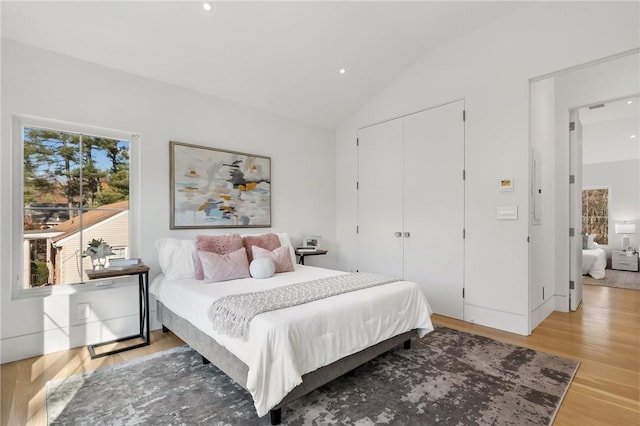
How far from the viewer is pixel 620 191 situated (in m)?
7.29

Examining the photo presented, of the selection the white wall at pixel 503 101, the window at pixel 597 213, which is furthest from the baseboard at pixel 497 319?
the window at pixel 597 213

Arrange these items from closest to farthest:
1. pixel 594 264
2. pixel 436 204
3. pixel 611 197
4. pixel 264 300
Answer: pixel 264 300, pixel 436 204, pixel 594 264, pixel 611 197

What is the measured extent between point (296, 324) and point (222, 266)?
1337 mm

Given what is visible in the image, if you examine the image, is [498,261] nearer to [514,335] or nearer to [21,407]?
[514,335]

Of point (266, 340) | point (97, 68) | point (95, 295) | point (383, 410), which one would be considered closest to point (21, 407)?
point (95, 295)

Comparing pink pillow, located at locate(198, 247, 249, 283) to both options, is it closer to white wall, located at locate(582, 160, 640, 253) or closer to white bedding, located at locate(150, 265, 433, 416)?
white bedding, located at locate(150, 265, 433, 416)

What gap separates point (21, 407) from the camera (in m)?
1.97

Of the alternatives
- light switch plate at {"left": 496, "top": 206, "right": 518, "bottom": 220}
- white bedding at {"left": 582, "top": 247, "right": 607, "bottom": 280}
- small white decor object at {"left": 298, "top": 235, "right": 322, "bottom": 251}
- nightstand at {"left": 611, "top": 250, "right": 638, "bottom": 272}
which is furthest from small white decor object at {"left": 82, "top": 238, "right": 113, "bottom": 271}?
nightstand at {"left": 611, "top": 250, "right": 638, "bottom": 272}

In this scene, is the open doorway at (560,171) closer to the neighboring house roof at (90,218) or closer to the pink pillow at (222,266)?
the pink pillow at (222,266)

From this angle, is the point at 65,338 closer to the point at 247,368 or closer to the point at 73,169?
the point at 73,169

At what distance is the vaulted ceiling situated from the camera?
8.41 feet

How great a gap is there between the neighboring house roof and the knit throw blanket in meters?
1.75

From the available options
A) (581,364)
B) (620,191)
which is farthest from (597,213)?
(581,364)

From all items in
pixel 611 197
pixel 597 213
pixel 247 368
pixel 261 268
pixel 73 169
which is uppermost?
pixel 73 169
